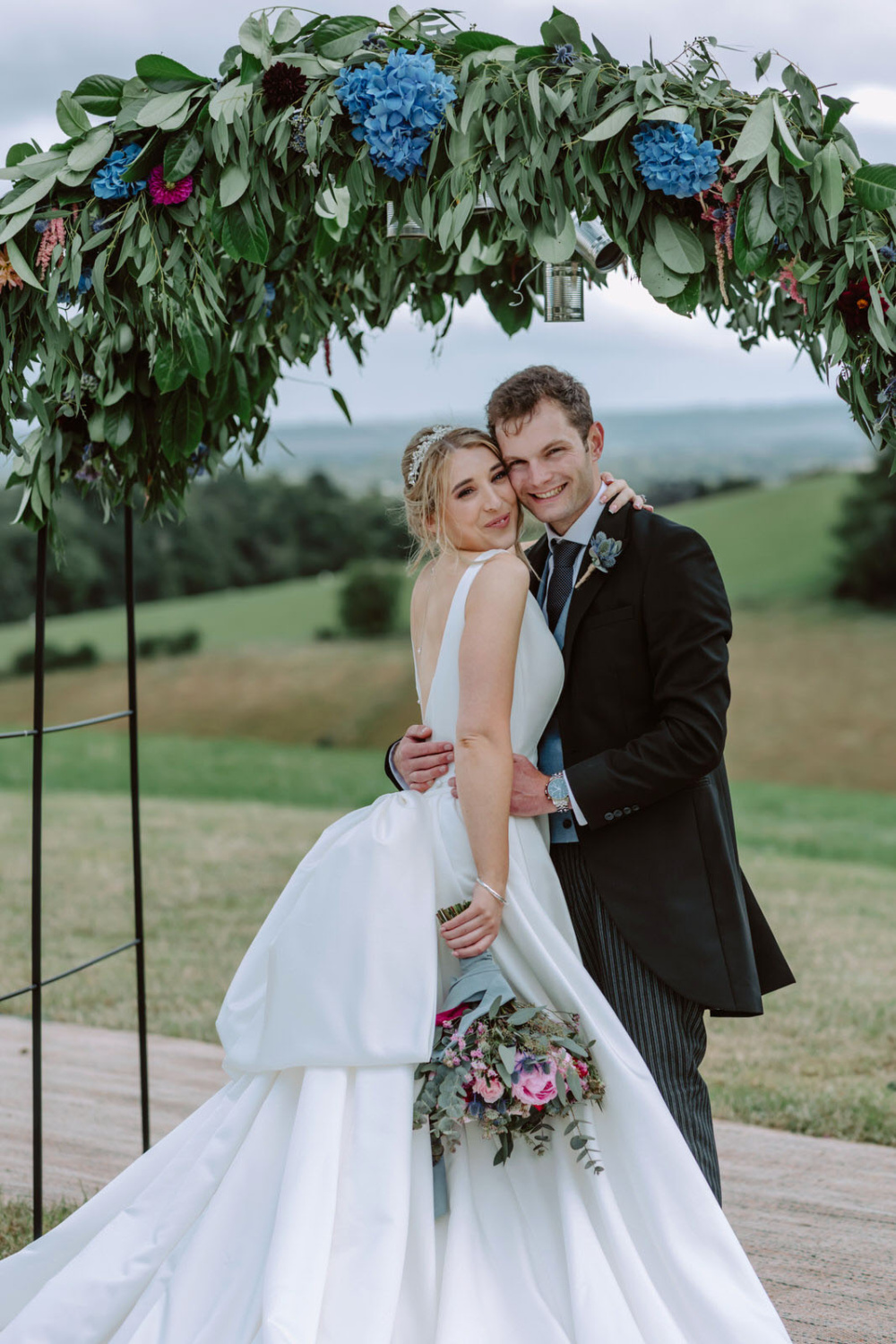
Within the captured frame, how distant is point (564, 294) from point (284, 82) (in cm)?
103

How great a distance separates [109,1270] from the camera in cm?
289

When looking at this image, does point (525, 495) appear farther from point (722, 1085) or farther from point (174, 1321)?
point (722, 1085)

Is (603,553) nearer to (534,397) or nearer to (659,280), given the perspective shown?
(534,397)

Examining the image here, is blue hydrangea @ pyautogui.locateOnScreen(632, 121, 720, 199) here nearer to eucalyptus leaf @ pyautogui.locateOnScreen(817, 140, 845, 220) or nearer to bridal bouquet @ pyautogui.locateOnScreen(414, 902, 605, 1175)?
eucalyptus leaf @ pyautogui.locateOnScreen(817, 140, 845, 220)

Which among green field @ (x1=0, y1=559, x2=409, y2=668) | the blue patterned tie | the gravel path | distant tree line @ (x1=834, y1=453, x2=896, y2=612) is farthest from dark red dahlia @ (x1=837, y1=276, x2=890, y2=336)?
green field @ (x1=0, y1=559, x2=409, y2=668)

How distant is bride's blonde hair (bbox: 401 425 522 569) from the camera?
9.89 ft

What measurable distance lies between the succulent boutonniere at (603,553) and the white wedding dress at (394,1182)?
17 centimetres

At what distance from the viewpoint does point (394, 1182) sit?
8.66 ft

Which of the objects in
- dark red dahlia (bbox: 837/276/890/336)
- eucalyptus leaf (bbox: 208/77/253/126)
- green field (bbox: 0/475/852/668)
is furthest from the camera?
green field (bbox: 0/475/852/668)

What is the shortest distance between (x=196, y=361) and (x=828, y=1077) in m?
4.34

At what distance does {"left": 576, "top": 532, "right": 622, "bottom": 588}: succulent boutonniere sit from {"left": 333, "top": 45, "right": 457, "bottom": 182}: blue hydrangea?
2.92ft

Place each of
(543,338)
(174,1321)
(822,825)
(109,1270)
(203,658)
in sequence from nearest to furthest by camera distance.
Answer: (174,1321) < (109,1270) < (822,825) < (543,338) < (203,658)

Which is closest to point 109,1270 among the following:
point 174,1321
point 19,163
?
point 174,1321

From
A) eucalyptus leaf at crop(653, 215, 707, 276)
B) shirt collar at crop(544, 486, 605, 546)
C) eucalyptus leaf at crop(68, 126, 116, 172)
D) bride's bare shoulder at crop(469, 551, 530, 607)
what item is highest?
eucalyptus leaf at crop(68, 126, 116, 172)
